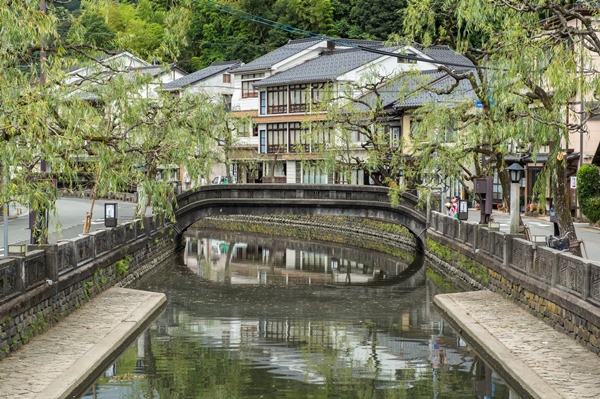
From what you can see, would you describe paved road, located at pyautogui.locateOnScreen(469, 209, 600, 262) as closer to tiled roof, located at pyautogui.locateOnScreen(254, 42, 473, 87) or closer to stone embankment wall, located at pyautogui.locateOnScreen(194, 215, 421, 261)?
stone embankment wall, located at pyautogui.locateOnScreen(194, 215, 421, 261)

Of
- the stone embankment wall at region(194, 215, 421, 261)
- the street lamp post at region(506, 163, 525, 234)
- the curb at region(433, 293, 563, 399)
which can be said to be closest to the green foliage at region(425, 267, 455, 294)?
the street lamp post at region(506, 163, 525, 234)

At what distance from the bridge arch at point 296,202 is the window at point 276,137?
27802 millimetres

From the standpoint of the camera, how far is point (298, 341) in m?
23.8

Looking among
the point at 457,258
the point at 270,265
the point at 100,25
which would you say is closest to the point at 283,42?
the point at 100,25

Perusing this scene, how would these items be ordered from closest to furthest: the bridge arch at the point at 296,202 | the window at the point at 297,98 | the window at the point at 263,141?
1. the bridge arch at the point at 296,202
2. the window at the point at 297,98
3. the window at the point at 263,141

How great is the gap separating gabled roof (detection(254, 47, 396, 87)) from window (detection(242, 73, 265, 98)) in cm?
397

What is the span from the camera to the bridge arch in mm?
47031

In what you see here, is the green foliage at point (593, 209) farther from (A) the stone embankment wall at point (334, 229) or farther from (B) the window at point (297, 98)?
(B) the window at point (297, 98)

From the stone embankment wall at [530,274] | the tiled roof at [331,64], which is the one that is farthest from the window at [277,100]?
the stone embankment wall at [530,274]

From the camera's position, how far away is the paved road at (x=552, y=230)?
110ft

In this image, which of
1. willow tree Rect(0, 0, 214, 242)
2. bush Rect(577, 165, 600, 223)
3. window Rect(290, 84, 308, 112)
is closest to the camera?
willow tree Rect(0, 0, 214, 242)

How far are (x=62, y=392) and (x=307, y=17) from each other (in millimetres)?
82021

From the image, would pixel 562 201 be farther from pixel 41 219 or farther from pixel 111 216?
pixel 111 216

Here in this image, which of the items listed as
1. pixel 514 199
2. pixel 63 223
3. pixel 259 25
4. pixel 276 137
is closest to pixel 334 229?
pixel 276 137
